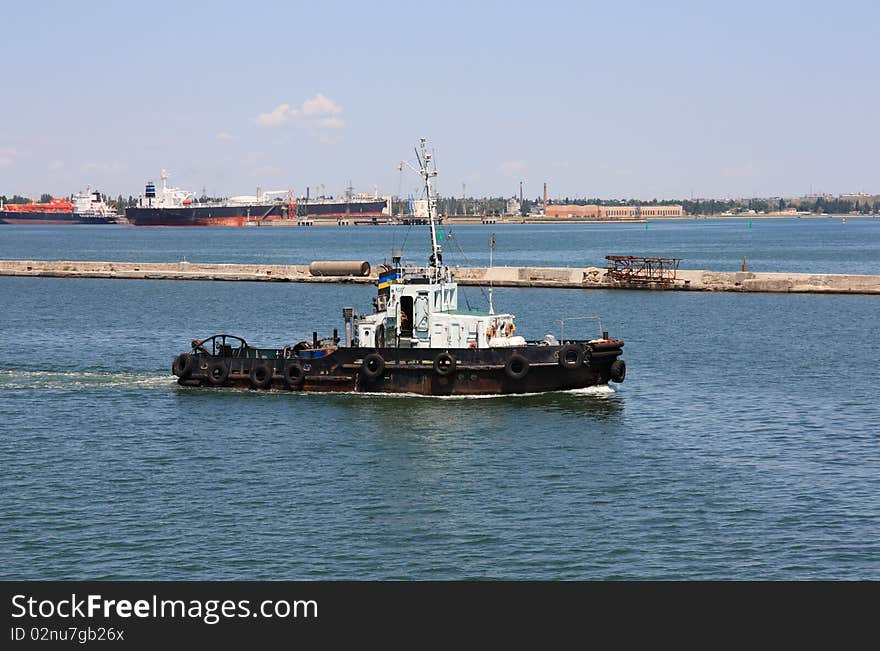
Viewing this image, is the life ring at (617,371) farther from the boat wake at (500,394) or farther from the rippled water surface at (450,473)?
the rippled water surface at (450,473)

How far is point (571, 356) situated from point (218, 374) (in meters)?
12.5

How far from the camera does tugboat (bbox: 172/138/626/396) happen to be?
1478 inches

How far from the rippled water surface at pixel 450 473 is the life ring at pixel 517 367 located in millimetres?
825

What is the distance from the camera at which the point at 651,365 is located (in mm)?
46406

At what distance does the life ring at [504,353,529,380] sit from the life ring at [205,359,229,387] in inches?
401

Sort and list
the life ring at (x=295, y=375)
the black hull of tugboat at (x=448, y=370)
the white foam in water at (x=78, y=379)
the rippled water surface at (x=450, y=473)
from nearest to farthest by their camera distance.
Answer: the rippled water surface at (x=450, y=473)
the black hull of tugboat at (x=448, y=370)
the life ring at (x=295, y=375)
the white foam in water at (x=78, y=379)

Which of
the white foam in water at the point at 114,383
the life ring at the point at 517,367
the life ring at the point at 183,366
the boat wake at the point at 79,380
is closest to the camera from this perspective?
the life ring at the point at 517,367

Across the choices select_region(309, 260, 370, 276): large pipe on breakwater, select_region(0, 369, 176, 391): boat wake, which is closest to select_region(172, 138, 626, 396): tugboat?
select_region(0, 369, 176, 391): boat wake

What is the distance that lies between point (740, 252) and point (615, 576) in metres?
135

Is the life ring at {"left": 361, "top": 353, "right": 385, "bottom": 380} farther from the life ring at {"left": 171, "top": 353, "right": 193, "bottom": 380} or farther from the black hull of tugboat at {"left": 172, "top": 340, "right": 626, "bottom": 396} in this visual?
the life ring at {"left": 171, "top": 353, "right": 193, "bottom": 380}

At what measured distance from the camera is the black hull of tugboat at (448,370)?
3747 centimetres

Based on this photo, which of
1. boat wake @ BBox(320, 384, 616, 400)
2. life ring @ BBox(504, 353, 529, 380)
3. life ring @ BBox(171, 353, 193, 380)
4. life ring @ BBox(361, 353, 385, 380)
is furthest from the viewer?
life ring @ BBox(171, 353, 193, 380)

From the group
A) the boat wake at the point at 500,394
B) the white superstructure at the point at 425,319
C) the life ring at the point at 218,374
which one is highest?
the white superstructure at the point at 425,319

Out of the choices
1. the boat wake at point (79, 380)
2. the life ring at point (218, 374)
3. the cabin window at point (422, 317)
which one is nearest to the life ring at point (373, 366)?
the cabin window at point (422, 317)
